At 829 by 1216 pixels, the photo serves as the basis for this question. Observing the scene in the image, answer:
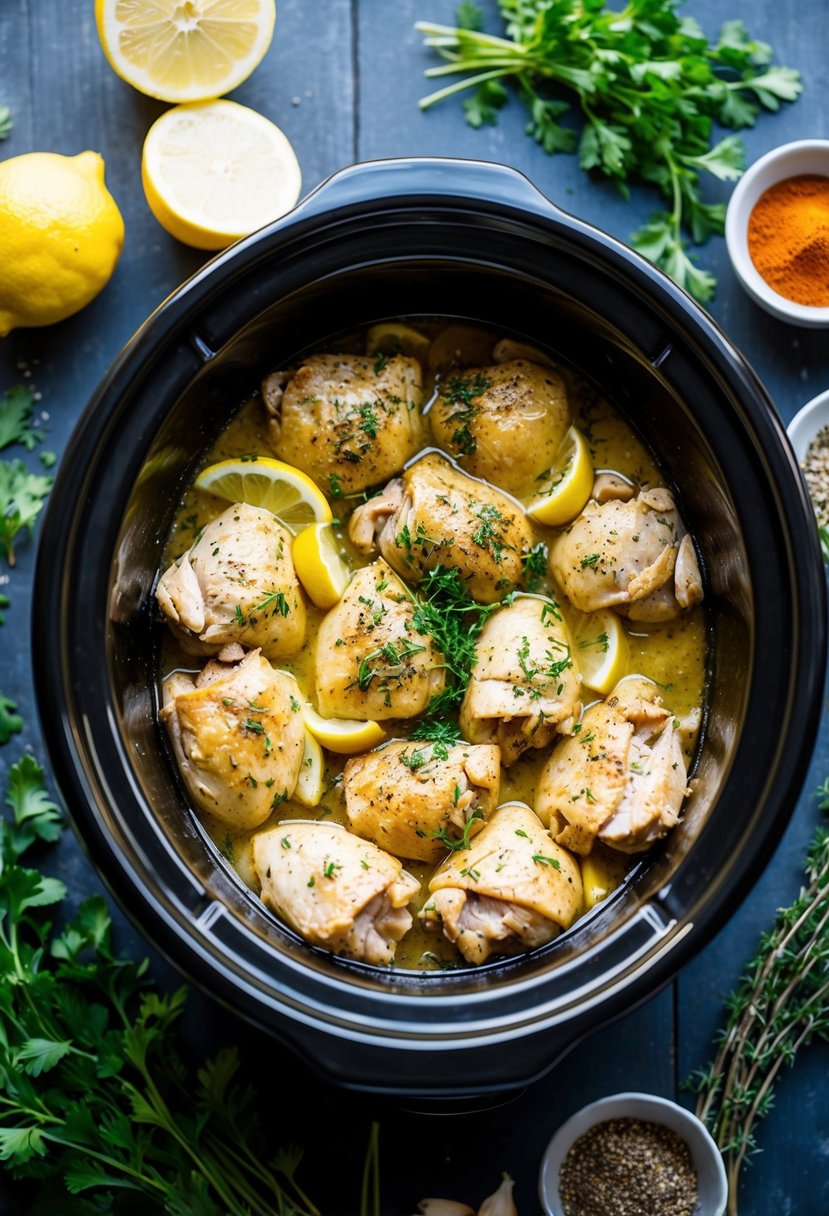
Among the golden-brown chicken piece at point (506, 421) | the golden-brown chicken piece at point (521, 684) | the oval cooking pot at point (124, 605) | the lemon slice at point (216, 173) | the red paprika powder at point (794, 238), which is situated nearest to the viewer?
the oval cooking pot at point (124, 605)

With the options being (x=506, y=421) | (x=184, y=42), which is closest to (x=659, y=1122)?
(x=506, y=421)

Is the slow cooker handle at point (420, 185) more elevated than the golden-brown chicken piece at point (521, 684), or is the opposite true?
the slow cooker handle at point (420, 185)

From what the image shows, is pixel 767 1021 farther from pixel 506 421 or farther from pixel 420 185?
pixel 420 185

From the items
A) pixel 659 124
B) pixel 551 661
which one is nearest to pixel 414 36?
pixel 659 124

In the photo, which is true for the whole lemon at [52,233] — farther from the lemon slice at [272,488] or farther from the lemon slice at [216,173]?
the lemon slice at [272,488]

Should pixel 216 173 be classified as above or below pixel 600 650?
above

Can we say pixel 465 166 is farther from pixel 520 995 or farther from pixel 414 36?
pixel 520 995

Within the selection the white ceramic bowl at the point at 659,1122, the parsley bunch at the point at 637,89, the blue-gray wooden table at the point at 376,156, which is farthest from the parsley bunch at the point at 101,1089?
the parsley bunch at the point at 637,89
